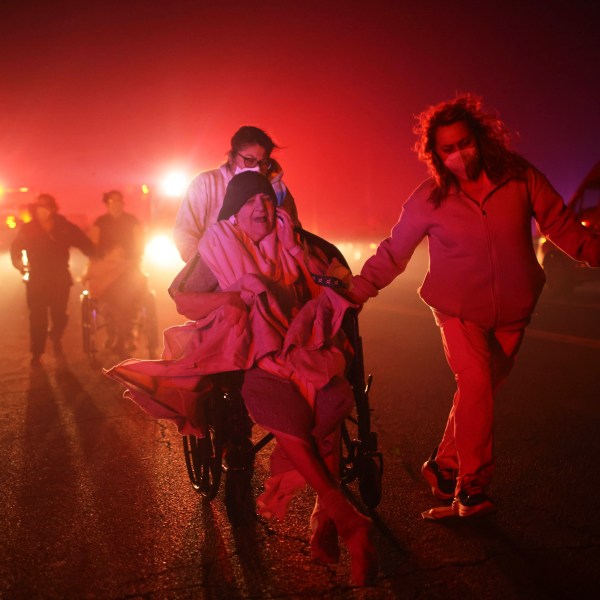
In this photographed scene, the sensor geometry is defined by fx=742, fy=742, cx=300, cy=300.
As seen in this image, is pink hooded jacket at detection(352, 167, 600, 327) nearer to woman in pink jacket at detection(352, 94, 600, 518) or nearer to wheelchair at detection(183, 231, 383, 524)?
woman in pink jacket at detection(352, 94, 600, 518)

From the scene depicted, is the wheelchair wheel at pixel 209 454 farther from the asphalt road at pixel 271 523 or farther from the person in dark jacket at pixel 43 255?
the person in dark jacket at pixel 43 255

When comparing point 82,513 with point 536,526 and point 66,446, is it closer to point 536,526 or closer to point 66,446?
point 66,446

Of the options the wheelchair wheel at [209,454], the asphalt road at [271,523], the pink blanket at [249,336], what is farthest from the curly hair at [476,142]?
the asphalt road at [271,523]

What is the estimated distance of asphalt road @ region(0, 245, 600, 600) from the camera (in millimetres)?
3365

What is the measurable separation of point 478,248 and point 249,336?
1.33m

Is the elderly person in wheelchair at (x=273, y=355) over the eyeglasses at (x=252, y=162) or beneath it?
→ beneath

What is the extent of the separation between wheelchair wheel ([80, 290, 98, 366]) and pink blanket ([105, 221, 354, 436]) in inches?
209

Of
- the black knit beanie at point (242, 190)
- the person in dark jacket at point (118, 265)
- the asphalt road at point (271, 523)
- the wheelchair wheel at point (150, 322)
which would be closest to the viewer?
the asphalt road at point (271, 523)

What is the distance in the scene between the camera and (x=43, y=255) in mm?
9430

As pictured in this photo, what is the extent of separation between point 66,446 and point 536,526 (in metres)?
3.47

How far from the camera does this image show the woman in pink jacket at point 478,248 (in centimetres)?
398

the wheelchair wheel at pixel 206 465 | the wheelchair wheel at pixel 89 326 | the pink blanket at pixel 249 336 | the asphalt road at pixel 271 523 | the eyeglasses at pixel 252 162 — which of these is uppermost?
the eyeglasses at pixel 252 162

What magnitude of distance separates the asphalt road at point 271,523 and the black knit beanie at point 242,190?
1.72 m

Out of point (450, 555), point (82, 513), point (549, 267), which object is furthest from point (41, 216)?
point (549, 267)
